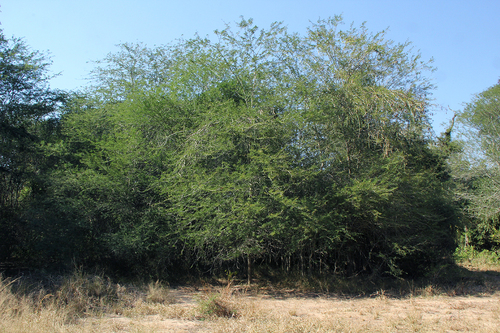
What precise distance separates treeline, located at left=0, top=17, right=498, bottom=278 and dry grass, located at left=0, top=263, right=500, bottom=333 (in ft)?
5.22

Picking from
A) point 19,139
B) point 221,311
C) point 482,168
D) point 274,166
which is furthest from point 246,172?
point 482,168

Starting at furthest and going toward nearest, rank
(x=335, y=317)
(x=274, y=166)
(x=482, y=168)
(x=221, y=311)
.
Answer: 1. (x=482, y=168)
2. (x=274, y=166)
3. (x=335, y=317)
4. (x=221, y=311)

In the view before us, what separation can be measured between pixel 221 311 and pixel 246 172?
362 centimetres

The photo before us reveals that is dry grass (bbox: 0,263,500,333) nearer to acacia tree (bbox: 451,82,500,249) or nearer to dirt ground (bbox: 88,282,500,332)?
dirt ground (bbox: 88,282,500,332)

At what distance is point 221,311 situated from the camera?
755 cm

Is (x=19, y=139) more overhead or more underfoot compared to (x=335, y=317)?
more overhead

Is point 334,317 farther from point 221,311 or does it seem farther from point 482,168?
point 482,168

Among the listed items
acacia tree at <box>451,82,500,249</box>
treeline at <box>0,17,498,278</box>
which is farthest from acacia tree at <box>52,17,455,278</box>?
acacia tree at <box>451,82,500,249</box>

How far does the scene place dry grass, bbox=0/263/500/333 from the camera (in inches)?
255

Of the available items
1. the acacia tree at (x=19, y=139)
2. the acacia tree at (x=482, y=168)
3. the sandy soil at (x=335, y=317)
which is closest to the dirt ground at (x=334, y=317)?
the sandy soil at (x=335, y=317)

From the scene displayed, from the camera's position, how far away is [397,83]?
1173cm

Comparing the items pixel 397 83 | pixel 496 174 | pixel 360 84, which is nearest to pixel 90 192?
pixel 360 84

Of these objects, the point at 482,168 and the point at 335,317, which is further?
the point at 482,168

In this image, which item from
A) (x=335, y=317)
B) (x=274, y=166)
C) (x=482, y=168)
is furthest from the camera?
(x=482, y=168)
